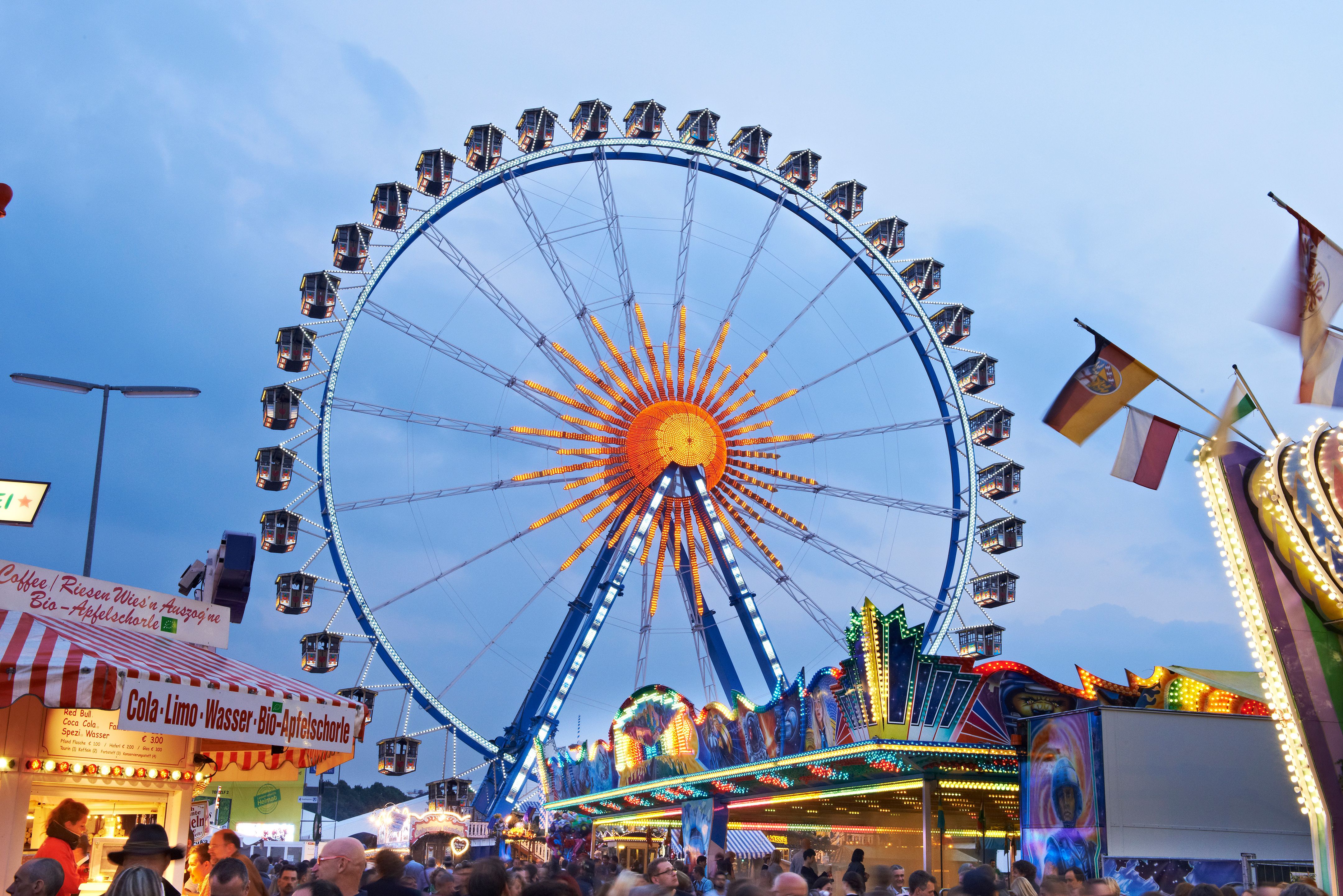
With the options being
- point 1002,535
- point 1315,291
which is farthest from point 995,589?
point 1315,291

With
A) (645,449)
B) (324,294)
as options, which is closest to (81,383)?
(324,294)

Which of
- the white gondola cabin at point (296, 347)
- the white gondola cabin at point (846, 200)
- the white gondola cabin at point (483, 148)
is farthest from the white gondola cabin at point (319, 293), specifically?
the white gondola cabin at point (846, 200)

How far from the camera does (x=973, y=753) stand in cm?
1459

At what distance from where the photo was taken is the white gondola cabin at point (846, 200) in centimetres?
2545

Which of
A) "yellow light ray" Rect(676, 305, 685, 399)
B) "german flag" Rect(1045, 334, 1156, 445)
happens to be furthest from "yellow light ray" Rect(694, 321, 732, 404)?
"german flag" Rect(1045, 334, 1156, 445)

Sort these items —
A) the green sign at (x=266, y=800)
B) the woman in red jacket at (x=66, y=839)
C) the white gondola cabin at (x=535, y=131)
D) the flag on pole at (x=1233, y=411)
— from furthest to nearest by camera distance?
1. the white gondola cabin at (x=535, y=131)
2. the green sign at (x=266, y=800)
3. the flag on pole at (x=1233, y=411)
4. the woman in red jacket at (x=66, y=839)

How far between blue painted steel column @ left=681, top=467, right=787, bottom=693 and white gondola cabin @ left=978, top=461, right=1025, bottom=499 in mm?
5818

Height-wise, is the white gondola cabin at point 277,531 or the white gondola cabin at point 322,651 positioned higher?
the white gondola cabin at point 277,531

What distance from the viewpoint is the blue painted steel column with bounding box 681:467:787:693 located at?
73.3ft

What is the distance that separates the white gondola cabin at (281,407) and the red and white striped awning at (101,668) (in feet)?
37.7

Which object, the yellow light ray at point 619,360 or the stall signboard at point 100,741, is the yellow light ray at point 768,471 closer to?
the yellow light ray at point 619,360

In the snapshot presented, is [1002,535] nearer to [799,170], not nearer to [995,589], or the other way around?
[995,589]

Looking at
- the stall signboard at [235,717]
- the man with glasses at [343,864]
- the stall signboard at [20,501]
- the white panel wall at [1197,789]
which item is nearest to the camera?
the man with glasses at [343,864]

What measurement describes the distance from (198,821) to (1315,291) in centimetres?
1048
